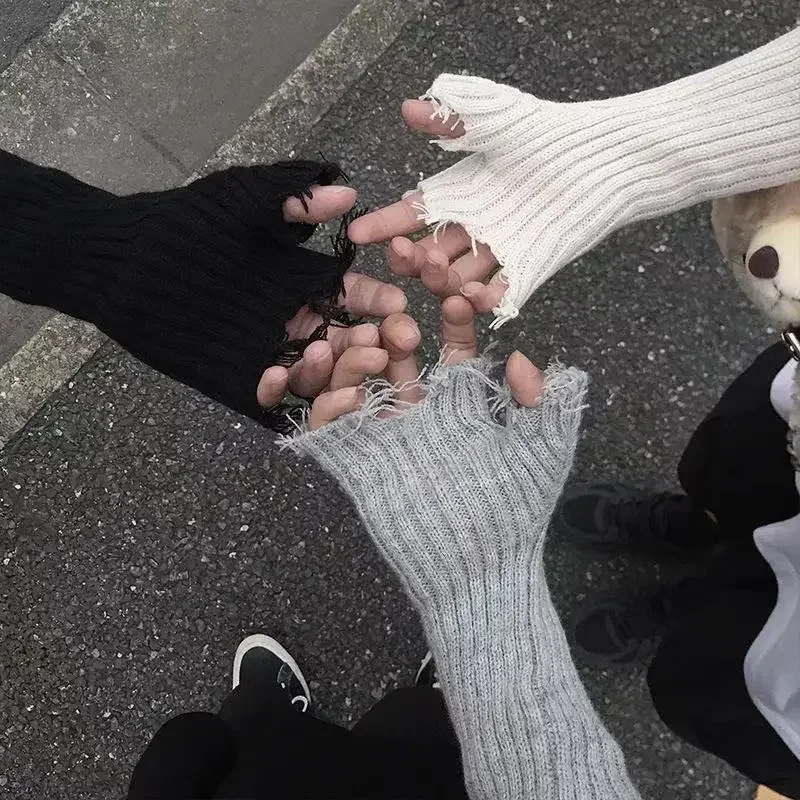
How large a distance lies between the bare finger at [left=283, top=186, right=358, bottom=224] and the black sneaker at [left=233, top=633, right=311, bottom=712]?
37.2 inches

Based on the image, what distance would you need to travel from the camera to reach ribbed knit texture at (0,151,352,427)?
3.09ft

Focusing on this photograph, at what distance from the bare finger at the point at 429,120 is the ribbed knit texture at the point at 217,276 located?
0.40ft

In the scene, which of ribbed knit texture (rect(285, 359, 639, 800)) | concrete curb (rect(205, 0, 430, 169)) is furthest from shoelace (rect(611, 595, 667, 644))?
concrete curb (rect(205, 0, 430, 169))

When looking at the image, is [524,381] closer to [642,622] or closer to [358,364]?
[358,364]

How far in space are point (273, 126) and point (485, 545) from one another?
1135 millimetres

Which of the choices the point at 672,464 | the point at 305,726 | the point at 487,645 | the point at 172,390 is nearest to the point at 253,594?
the point at 305,726

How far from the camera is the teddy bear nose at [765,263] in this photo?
0.82 meters

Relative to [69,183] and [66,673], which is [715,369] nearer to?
[69,183]

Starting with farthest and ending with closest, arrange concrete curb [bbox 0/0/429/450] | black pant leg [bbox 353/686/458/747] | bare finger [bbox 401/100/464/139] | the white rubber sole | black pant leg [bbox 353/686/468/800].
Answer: concrete curb [bbox 0/0/429/450]
the white rubber sole
black pant leg [bbox 353/686/458/747]
black pant leg [bbox 353/686/468/800]
bare finger [bbox 401/100/464/139]

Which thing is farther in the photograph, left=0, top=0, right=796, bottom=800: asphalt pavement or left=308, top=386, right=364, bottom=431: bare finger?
left=0, top=0, right=796, bottom=800: asphalt pavement

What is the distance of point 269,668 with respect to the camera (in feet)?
4.91

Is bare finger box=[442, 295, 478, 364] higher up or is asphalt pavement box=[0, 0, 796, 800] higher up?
bare finger box=[442, 295, 478, 364]

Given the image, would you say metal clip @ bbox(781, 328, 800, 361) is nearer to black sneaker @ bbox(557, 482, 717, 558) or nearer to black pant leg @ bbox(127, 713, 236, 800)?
black sneaker @ bbox(557, 482, 717, 558)

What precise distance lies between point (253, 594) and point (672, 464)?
0.92 meters
